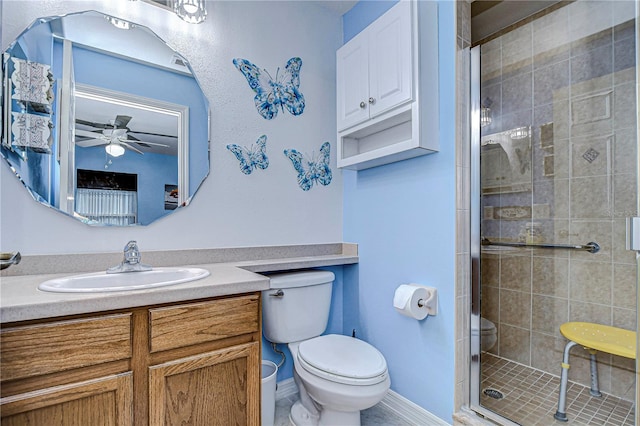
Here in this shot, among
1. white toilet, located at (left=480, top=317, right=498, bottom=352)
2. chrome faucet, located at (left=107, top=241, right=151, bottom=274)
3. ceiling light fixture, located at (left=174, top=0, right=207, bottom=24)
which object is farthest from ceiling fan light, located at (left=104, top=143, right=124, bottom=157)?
white toilet, located at (left=480, top=317, right=498, bottom=352)

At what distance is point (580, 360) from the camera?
1634mm

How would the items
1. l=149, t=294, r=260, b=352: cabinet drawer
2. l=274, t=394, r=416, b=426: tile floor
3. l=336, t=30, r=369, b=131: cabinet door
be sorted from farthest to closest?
1. l=336, t=30, r=369, b=131: cabinet door
2. l=274, t=394, r=416, b=426: tile floor
3. l=149, t=294, r=260, b=352: cabinet drawer

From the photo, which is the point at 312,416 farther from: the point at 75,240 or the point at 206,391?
the point at 75,240

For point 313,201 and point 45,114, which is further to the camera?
point 313,201

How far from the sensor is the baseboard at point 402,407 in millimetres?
1566

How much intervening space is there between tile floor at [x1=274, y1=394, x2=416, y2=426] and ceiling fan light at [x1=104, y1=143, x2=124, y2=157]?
1.52 metres

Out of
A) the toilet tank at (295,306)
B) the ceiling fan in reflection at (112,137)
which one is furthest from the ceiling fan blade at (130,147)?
the toilet tank at (295,306)

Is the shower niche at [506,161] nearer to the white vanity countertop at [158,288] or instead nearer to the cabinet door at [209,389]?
the white vanity countertop at [158,288]

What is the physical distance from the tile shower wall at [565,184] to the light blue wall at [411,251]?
0.71 feet

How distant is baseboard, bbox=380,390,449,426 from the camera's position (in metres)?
1.55

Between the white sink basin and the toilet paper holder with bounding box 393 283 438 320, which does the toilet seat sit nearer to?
the toilet paper holder with bounding box 393 283 438 320

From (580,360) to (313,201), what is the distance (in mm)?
1641

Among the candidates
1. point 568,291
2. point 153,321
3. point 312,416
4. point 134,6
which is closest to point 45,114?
point 134,6

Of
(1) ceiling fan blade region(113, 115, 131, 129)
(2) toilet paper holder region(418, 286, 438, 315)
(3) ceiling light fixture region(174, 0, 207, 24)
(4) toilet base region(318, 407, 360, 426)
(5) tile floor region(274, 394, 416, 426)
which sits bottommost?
(5) tile floor region(274, 394, 416, 426)
